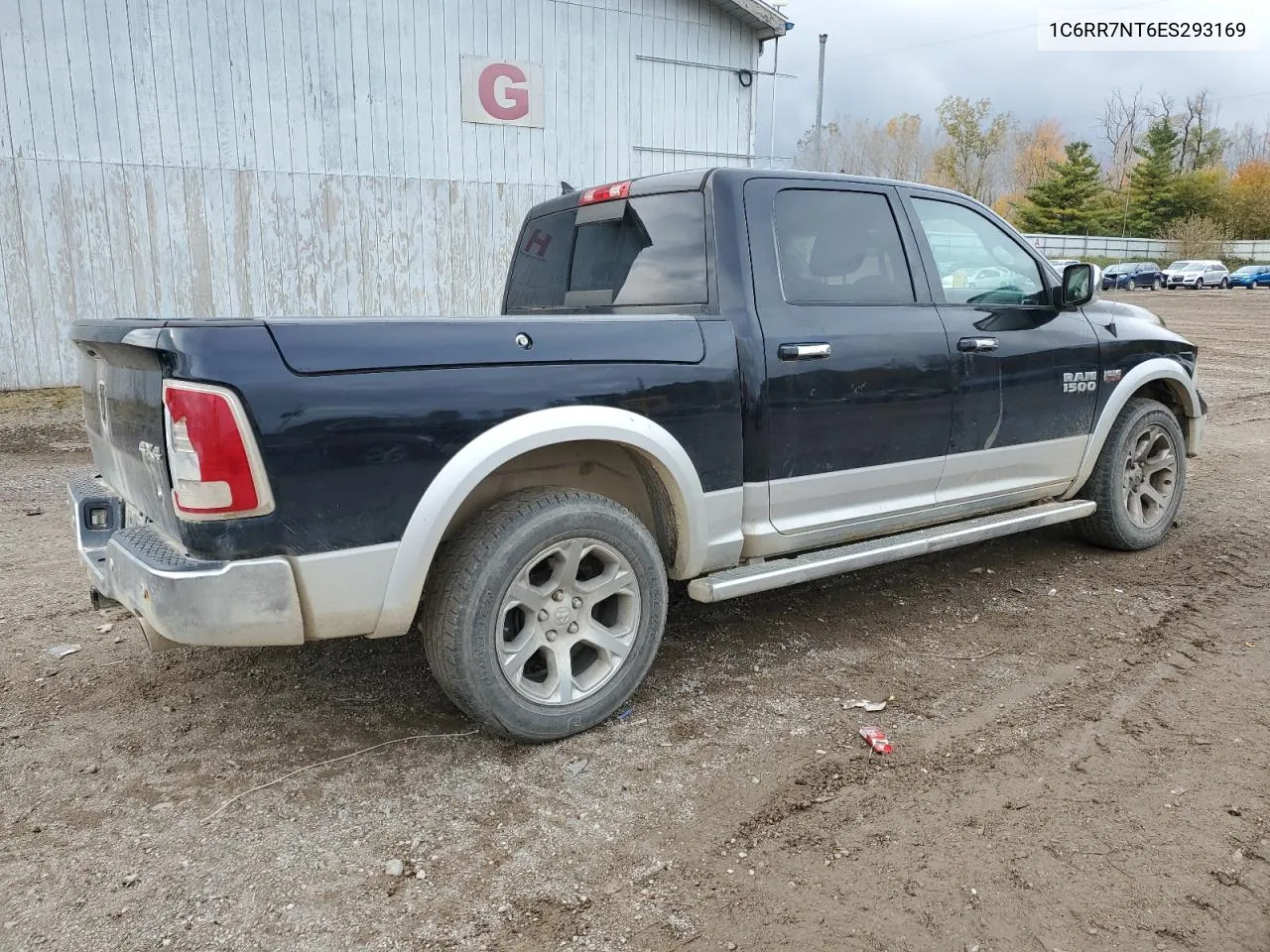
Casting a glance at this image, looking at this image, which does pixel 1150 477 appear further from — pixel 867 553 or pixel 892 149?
pixel 892 149

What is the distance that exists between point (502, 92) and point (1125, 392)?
965cm

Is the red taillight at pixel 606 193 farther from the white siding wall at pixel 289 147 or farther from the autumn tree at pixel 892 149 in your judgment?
the autumn tree at pixel 892 149

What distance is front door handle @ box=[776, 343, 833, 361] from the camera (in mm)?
3623

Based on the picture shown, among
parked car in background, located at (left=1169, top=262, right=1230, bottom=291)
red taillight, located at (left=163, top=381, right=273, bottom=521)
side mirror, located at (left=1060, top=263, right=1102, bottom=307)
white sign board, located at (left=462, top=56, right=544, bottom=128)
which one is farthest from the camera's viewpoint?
parked car in background, located at (left=1169, top=262, right=1230, bottom=291)

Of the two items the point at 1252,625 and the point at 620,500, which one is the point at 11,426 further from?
the point at 1252,625

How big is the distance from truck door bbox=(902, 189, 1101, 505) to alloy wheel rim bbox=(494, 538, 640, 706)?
1.76 metres

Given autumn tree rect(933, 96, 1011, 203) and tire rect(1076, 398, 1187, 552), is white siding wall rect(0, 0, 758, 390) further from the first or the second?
autumn tree rect(933, 96, 1011, 203)

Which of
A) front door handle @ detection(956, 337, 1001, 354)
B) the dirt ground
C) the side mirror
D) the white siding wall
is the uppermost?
the white siding wall

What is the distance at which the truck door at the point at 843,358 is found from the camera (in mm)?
3678

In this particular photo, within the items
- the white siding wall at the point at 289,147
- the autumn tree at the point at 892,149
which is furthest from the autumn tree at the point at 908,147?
the white siding wall at the point at 289,147

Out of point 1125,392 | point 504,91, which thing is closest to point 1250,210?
point 504,91

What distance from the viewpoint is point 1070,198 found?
63.9 meters

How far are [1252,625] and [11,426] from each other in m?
10.3

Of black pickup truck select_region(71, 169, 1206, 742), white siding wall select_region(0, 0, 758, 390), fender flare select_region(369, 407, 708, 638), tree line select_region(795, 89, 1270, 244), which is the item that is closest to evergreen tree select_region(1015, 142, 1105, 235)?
tree line select_region(795, 89, 1270, 244)
